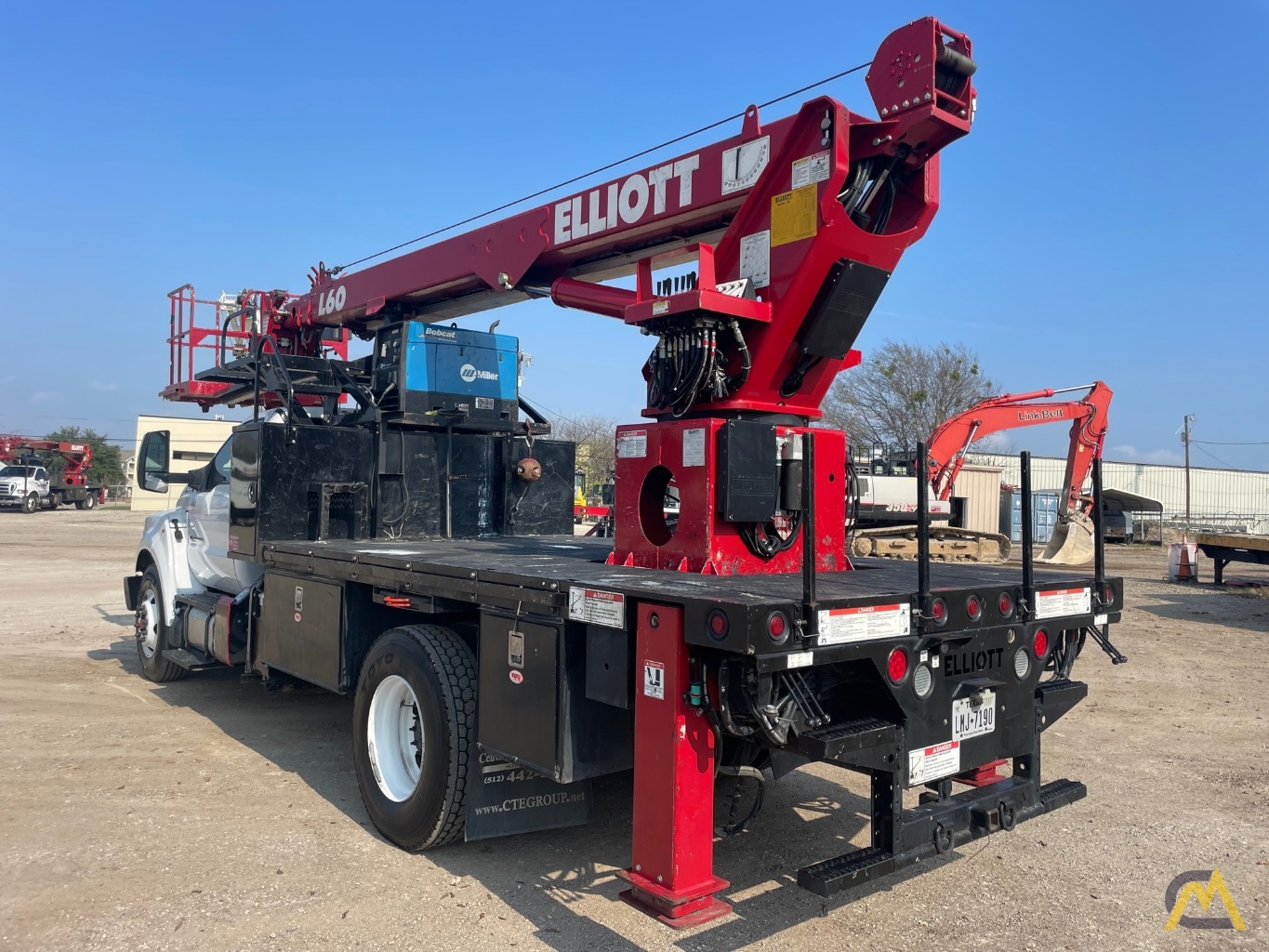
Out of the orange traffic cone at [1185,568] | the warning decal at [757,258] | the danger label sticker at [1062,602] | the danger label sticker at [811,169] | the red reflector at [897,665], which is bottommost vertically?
the orange traffic cone at [1185,568]

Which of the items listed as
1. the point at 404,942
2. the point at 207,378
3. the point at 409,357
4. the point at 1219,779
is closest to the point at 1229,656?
the point at 1219,779

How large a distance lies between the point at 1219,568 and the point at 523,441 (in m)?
16.1

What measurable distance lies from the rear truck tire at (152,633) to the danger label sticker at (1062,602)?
6.87 meters

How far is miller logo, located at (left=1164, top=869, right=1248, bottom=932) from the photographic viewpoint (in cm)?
400

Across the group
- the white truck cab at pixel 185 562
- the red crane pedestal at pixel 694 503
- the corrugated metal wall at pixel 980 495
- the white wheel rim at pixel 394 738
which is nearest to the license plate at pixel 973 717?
the red crane pedestal at pixel 694 503

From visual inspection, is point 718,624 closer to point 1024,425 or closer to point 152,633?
point 152,633

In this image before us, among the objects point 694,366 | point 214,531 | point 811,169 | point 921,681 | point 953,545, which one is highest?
point 811,169

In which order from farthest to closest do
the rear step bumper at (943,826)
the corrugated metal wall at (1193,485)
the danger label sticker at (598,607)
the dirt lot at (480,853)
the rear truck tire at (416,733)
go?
the corrugated metal wall at (1193,485)
the rear truck tire at (416,733)
the dirt lot at (480,853)
the danger label sticker at (598,607)
the rear step bumper at (943,826)

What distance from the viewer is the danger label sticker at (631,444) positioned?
16.1 feet

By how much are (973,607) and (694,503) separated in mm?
1350

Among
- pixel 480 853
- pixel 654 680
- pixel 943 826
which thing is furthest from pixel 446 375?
pixel 943 826

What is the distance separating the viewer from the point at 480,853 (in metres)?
4.73

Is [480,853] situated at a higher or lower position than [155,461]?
lower

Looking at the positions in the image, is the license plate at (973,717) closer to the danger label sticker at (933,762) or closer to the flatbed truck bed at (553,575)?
the danger label sticker at (933,762)
